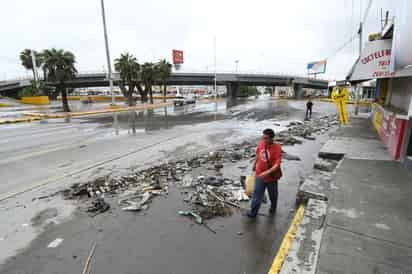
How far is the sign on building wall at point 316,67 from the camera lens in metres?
78.8

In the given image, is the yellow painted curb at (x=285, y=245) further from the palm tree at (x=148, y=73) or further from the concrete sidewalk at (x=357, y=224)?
the palm tree at (x=148, y=73)

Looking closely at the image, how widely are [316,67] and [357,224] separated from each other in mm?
91874

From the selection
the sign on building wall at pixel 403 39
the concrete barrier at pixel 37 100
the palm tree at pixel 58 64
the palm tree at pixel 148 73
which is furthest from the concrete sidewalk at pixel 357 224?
the concrete barrier at pixel 37 100

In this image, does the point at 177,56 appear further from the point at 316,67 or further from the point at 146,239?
the point at 146,239

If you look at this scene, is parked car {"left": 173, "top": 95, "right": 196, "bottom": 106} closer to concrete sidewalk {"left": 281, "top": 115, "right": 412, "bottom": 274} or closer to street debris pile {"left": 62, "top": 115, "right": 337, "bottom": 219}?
street debris pile {"left": 62, "top": 115, "right": 337, "bottom": 219}

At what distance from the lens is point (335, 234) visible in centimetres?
305

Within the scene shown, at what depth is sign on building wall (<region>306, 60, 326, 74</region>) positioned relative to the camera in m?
78.8

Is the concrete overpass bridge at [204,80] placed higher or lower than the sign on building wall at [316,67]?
lower

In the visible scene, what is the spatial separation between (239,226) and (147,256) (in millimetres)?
1564

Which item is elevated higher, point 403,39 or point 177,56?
point 177,56

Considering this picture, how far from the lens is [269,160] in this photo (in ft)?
12.4

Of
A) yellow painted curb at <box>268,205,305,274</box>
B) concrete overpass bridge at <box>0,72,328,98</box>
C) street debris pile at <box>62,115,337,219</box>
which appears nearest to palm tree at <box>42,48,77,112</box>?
concrete overpass bridge at <box>0,72,328,98</box>

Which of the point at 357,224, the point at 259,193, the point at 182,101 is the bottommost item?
the point at 357,224

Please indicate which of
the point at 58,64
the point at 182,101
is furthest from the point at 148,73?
the point at 58,64
